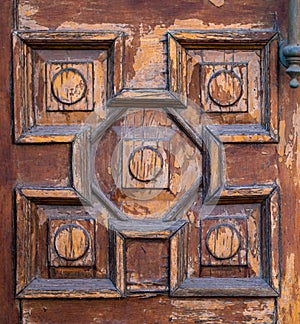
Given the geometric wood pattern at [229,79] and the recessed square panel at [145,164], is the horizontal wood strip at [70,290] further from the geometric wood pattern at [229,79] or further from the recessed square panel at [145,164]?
the geometric wood pattern at [229,79]

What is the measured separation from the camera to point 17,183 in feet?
4.46

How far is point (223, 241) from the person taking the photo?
1.36 metres

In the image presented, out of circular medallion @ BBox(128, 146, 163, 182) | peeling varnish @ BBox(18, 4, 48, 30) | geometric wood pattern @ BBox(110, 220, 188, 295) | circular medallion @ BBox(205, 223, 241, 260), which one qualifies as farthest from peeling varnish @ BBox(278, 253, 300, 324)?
peeling varnish @ BBox(18, 4, 48, 30)

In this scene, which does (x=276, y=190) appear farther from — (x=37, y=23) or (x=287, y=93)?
(x=37, y=23)

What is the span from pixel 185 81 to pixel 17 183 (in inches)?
17.5

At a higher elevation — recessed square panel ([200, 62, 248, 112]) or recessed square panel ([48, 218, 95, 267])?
recessed square panel ([200, 62, 248, 112])

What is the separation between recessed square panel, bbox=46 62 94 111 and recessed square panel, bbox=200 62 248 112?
0.83ft

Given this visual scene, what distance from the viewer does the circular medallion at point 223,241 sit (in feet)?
4.44

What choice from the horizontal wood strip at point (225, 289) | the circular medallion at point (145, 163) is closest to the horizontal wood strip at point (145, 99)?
the circular medallion at point (145, 163)

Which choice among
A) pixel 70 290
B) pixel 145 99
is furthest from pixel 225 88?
pixel 70 290

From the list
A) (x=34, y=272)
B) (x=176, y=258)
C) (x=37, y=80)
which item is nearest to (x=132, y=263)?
→ (x=176, y=258)

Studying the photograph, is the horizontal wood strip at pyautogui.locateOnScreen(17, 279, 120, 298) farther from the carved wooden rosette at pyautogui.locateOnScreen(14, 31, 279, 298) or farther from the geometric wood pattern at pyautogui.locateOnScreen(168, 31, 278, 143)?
the geometric wood pattern at pyautogui.locateOnScreen(168, 31, 278, 143)

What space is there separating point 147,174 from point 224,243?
0.23 m

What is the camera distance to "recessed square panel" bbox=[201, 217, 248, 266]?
1.36 metres
